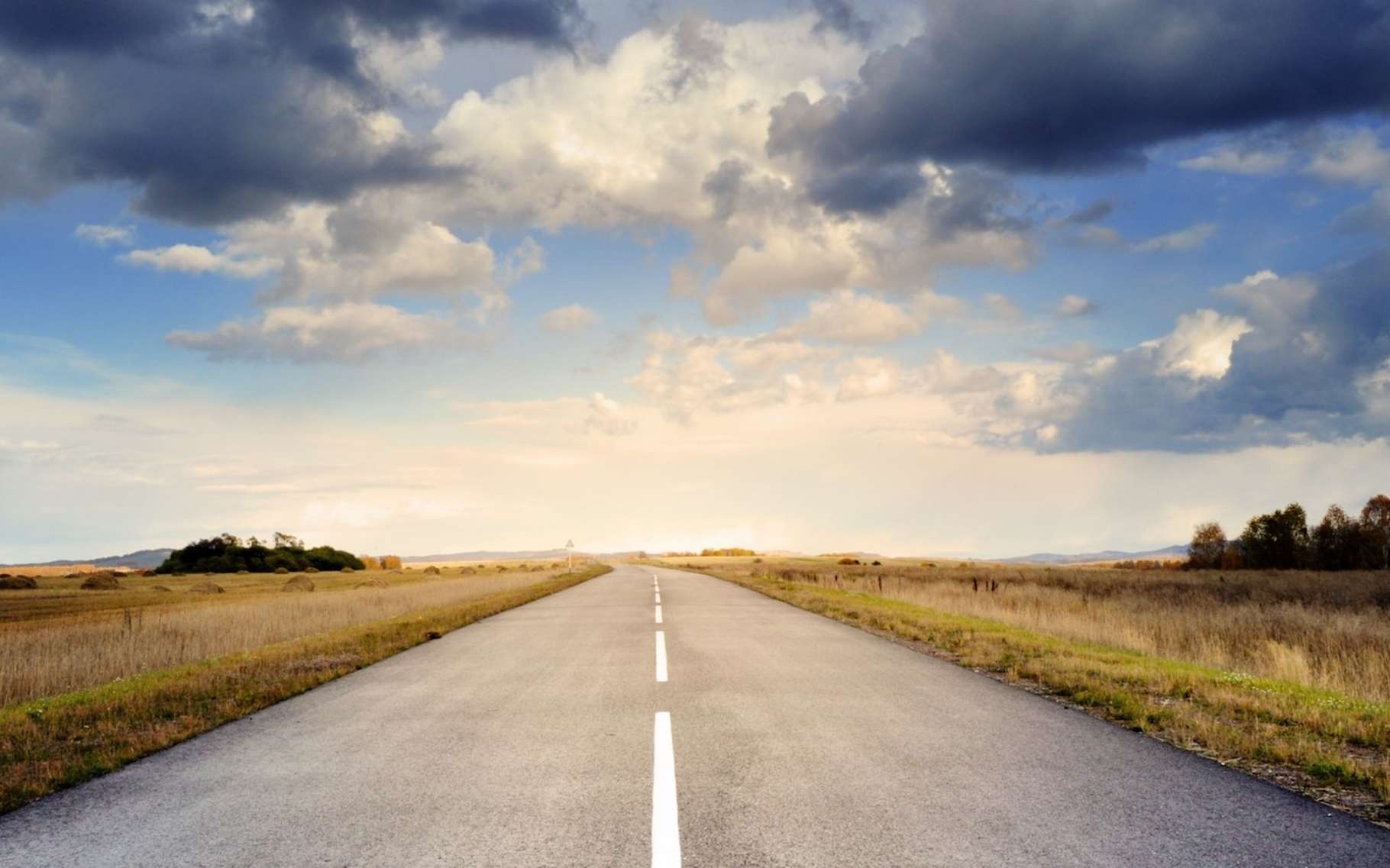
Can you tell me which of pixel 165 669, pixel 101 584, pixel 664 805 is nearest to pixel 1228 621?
pixel 664 805

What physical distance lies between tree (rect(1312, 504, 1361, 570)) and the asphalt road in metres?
94.8

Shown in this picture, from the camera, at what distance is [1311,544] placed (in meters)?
86.7

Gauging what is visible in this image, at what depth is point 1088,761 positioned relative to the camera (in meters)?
6.52

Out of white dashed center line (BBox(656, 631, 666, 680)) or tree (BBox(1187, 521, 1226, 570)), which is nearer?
white dashed center line (BBox(656, 631, 666, 680))

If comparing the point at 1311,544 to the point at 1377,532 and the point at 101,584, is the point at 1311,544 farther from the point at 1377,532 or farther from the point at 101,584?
the point at 101,584

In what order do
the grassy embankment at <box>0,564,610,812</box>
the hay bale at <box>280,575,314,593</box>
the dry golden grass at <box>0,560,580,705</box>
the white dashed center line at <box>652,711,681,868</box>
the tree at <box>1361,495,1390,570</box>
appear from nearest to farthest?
the white dashed center line at <box>652,711,681,868</box> < the grassy embankment at <box>0,564,610,812</box> < the dry golden grass at <box>0,560,580,705</box> < the hay bale at <box>280,575,314,593</box> < the tree at <box>1361,495,1390,570</box>

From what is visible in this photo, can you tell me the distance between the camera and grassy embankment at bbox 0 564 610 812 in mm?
7457

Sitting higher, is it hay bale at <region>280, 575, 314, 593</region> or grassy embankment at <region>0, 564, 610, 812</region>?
grassy embankment at <region>0, 564, 610, 812</region>

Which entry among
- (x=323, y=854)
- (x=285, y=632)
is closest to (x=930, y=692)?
(x=323, y=854)

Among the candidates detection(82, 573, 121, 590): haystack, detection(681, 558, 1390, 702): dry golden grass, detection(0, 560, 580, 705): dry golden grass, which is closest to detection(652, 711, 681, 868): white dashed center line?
detection(681, 558, 1390, 702): dry golden grass

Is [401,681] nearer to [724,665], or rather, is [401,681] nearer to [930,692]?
[724,665]

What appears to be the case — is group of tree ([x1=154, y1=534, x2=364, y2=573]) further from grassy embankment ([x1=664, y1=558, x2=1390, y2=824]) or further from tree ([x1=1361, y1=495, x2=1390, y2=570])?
tree ([x1=1361, y1=495, x2=1390, y2=570])

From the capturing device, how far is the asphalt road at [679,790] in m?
4.50

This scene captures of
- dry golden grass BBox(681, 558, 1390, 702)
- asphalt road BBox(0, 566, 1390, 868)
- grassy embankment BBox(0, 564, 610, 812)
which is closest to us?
asphalt road BBox(0, 566, 1390, 868)
